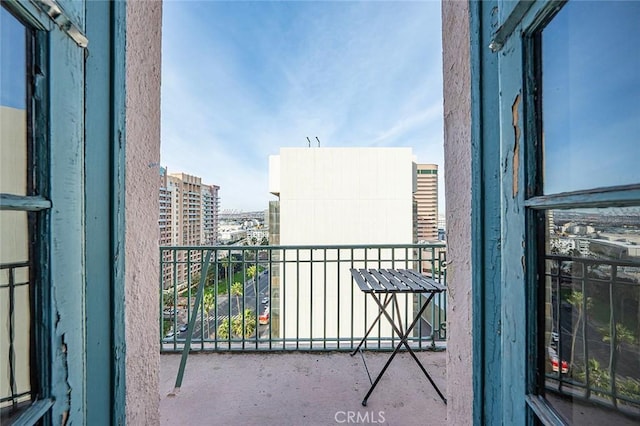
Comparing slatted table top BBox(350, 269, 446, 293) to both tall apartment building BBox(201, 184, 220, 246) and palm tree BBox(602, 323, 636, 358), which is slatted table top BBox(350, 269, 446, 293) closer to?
palm tree BBox(602, 323, 636, 358)

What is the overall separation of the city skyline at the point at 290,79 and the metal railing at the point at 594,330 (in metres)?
0.97

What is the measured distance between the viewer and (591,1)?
1.95 ft

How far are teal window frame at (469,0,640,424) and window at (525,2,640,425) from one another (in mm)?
13

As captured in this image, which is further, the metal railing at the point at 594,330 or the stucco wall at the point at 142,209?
the stucco wall at the point at 142,209

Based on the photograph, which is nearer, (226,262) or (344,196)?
(226,262)

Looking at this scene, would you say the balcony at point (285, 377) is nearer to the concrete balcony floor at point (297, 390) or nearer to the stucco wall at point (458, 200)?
the concrete balcony floor at point (297, 390)

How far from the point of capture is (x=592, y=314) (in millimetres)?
615

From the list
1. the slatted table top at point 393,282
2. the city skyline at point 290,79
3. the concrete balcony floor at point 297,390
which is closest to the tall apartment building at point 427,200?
the city skyline at point 290,79

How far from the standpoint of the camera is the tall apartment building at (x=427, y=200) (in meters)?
26.0

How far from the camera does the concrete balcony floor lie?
1.75m

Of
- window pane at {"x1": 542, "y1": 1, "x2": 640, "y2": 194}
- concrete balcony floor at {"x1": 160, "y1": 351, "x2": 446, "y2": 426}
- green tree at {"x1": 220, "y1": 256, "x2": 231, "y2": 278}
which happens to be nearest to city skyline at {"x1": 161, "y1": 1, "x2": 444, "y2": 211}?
window pane at {"x1": 542, "y1": 1, "x2": 640, "y2": 194}

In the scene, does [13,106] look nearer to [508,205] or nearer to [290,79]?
[508,205]

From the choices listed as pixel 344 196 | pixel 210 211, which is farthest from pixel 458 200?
pixel 210 211

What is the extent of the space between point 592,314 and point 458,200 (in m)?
0.61
